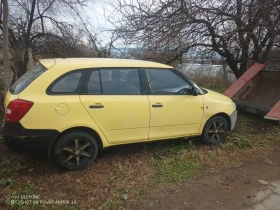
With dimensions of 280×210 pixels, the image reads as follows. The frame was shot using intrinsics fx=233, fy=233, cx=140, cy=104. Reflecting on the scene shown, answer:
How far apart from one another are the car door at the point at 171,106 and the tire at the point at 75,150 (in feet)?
3.18

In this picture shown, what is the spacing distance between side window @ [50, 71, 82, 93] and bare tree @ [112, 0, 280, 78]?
389cm

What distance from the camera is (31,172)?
3238mm

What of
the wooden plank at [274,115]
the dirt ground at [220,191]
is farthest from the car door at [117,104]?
the wooden plank at [274,115]

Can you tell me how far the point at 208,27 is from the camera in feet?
22.4

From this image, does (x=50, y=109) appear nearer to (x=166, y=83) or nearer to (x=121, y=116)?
(x=121, y=116)

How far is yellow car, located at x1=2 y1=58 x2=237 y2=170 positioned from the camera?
294cm

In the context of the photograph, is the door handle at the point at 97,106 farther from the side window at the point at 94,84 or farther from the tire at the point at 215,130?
the tire at the point at 215,130

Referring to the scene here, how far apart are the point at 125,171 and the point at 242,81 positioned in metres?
4.44

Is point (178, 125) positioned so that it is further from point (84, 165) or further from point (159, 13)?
point (159, 13)

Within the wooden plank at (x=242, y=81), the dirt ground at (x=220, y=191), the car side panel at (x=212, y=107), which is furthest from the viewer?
the wooden plank at (x=242, y=81)

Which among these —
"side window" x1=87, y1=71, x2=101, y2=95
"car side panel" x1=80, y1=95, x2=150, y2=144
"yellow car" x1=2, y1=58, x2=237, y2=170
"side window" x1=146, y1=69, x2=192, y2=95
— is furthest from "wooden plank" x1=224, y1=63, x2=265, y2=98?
"side window" x1=87, y1=71, x2=101, y2=95

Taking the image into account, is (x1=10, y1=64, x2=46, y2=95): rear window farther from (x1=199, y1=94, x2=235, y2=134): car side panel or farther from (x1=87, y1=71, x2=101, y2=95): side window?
(x1=199, y1=94, x2=235, y2=134): car side panel

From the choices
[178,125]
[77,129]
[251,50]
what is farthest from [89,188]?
[251,50]

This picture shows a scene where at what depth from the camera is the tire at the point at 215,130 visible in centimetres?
424
